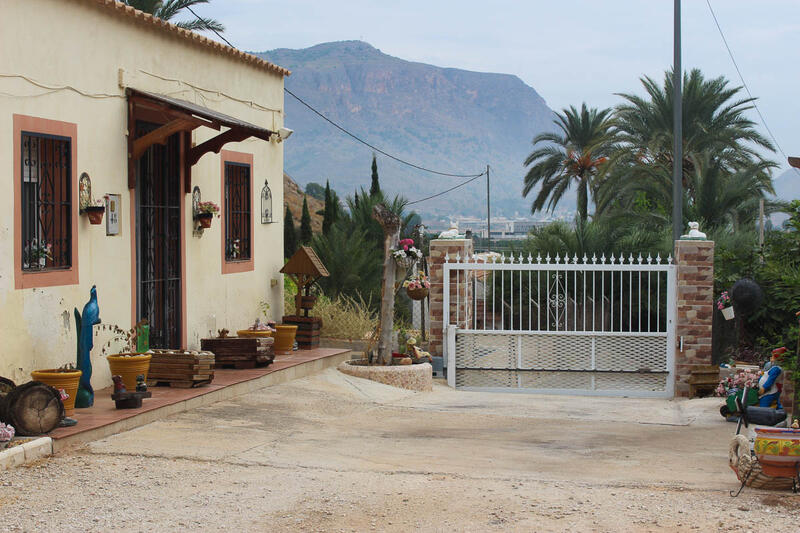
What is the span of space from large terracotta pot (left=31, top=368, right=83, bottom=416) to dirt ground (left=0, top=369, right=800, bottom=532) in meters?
0.55

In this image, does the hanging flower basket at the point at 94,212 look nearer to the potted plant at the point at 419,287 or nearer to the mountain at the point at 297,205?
the potted plant at the point at 419,287

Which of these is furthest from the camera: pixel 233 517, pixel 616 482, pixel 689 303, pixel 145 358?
pixel 689 303

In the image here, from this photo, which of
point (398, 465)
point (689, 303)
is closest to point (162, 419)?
point (398, 465)

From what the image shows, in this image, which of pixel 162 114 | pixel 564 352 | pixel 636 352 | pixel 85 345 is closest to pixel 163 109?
pixel 162 114

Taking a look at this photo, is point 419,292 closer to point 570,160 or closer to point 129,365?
point 129,365

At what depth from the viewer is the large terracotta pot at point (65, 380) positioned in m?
7.73

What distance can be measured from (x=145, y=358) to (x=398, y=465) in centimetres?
305

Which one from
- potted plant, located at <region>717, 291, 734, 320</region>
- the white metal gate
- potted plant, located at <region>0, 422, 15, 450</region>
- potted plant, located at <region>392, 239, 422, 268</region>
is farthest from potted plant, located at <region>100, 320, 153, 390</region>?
potted plant, located at <region>717, 291, 734, 320</region>

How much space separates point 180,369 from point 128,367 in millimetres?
706

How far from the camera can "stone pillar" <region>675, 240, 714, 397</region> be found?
1221cm

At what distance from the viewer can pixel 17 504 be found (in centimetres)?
573

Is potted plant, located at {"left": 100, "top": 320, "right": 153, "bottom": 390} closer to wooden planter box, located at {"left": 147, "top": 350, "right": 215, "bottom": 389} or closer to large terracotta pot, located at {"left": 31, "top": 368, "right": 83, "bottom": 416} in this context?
wooden planter box, located at {"left": 147, "top": 350, "right": 215, "bottom": 389}

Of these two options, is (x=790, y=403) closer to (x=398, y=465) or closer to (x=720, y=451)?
(x=720, y=451)

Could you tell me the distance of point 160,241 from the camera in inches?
431
